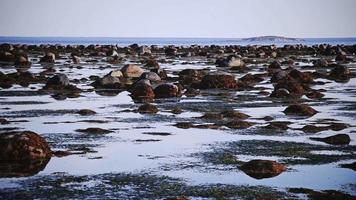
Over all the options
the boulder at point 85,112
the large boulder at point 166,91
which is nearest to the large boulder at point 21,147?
the boulder at point 85,112

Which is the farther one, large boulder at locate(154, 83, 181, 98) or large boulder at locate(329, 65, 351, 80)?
large boulder at locate(329, 65, 351, 80)

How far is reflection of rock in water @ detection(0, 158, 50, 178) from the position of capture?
836 cm

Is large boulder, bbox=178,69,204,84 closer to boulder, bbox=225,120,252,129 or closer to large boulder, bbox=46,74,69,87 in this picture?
large boulder, bbox=46,74,69,87

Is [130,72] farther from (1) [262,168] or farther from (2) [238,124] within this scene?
(1) [262,168]

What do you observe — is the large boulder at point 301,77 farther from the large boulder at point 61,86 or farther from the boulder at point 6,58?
the boulder at point 6,58

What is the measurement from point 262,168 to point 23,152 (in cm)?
461

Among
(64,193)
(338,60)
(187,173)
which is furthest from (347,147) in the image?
(338,60)

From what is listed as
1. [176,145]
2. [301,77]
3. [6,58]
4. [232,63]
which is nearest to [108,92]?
[301,77]

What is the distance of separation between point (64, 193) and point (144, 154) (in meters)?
2.91

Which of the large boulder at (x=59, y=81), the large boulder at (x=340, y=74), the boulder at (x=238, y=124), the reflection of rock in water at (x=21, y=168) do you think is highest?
the reflection of rock in water at (x=21, y=168)

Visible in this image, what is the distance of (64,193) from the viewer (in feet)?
24.0

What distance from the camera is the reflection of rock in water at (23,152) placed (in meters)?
8.86

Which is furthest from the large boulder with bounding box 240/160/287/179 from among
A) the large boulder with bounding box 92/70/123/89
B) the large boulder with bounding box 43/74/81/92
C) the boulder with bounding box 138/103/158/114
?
the large boulder with bounding box 92/70/123/89

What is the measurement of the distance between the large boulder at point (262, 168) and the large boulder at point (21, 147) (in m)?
4.02
